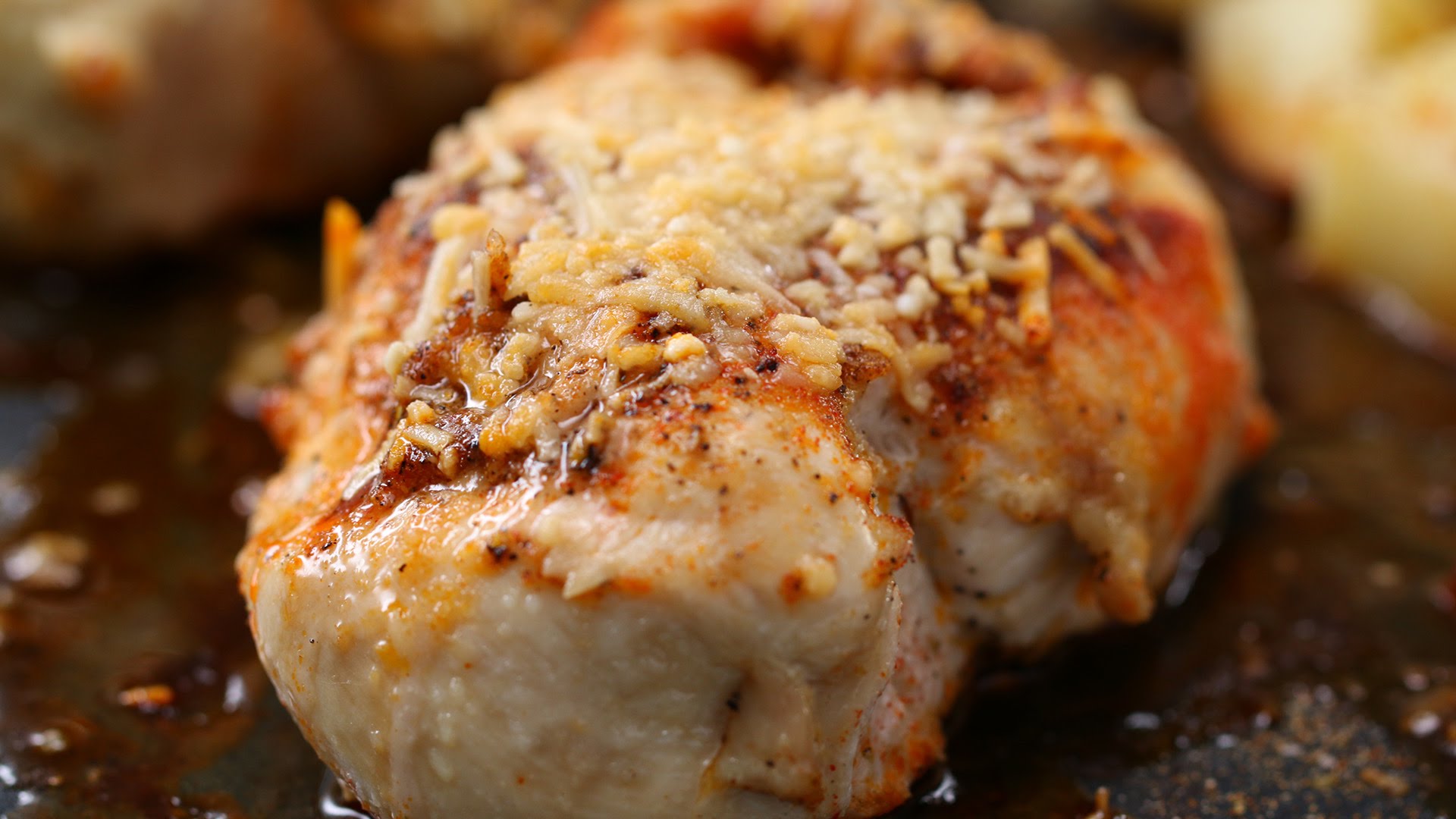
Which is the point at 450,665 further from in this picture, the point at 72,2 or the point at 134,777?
the point at 72,2

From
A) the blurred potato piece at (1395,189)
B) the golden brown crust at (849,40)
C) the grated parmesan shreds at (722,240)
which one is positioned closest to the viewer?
the grated parmesan shreds at (722,240)

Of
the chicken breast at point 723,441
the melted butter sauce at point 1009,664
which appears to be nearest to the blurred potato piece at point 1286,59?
the melted butter sauce at point 1009,664

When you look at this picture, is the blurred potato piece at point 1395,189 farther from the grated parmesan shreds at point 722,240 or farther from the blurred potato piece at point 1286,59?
the grated parmesan shreds at point 722,240

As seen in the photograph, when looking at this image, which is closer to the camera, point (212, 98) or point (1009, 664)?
point (1009, 664)

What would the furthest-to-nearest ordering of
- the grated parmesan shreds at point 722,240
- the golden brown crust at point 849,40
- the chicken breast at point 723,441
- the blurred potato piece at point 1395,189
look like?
the blurred potato piece at point 1395,189 → the golden brown crust at point 849,40 → the grated parmesan shreds at point 722,240 → the chicken breast at point 723,441

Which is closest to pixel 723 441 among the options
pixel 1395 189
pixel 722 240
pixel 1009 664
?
pixel 722 240

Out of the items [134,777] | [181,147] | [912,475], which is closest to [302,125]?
[181,147]

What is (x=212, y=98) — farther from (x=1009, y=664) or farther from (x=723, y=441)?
(x=1009, y=664)

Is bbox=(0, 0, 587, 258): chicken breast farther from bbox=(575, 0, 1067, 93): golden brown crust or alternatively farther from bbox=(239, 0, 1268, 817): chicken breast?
bbox=(239, 0, 1268, 817): chicken breast
